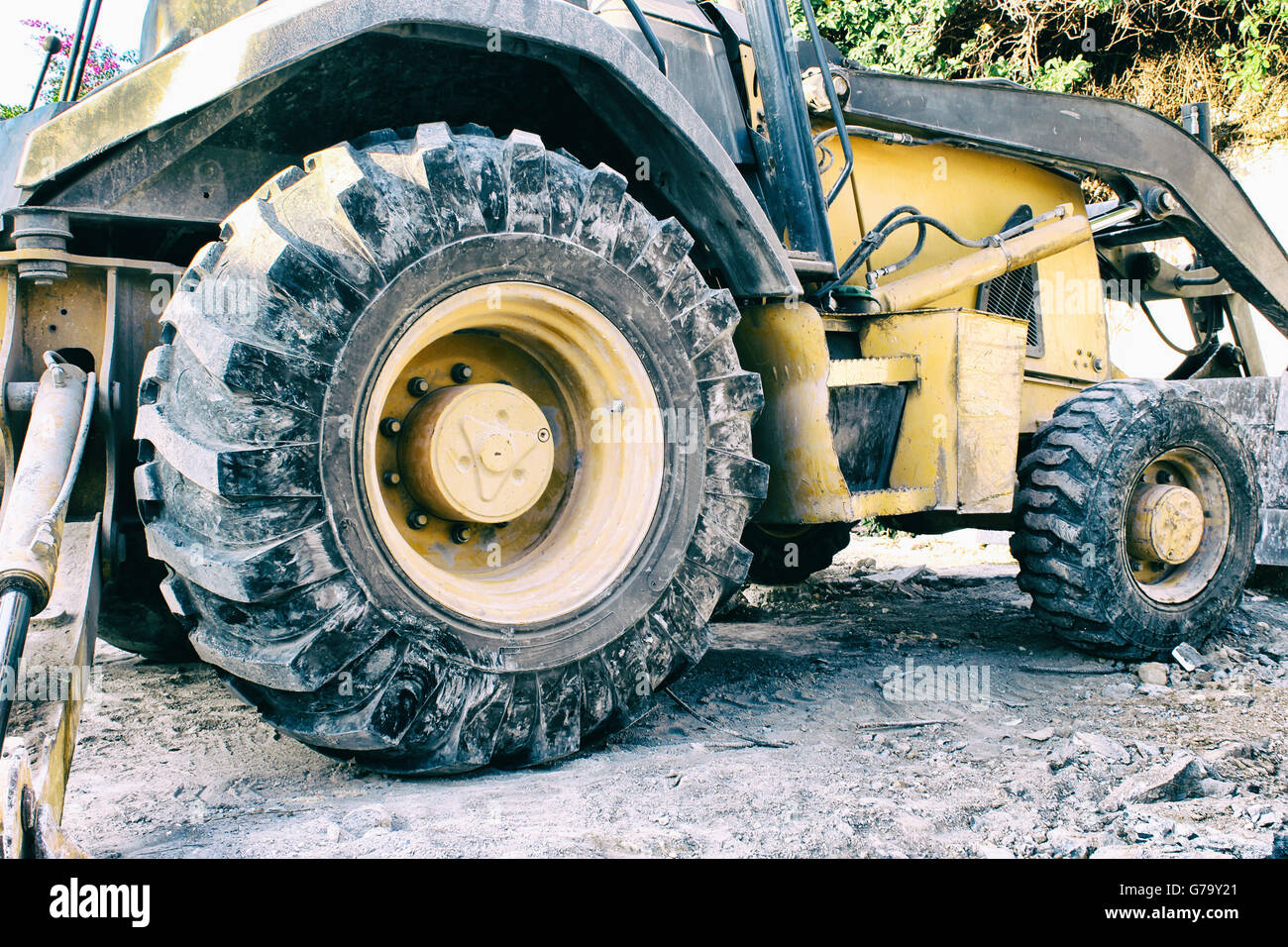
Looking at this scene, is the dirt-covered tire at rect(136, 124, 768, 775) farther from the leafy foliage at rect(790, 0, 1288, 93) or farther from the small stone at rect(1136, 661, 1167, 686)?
the leafy foliage at rect(790, 0, 1288, 93)

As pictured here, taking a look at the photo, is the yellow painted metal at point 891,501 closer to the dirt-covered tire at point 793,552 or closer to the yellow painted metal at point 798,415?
the yellow painted metal at point 798,415

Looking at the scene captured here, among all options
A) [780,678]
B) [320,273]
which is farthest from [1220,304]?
[320,273]

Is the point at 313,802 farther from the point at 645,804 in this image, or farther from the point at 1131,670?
the point at 1131,670

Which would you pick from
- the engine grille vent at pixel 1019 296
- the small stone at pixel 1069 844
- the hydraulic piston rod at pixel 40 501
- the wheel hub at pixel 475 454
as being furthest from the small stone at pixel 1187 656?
the hydraulic piston rod at pixel 40 501

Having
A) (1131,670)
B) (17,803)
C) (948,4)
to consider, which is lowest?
(1131,670)

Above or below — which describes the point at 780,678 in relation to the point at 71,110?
below

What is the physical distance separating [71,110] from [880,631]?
12.5 ft

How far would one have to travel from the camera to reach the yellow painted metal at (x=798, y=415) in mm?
3502

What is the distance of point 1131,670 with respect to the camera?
164 inches

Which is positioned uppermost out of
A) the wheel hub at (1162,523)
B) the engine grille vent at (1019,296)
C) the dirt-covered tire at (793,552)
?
the engine grille vent at (1019,296)

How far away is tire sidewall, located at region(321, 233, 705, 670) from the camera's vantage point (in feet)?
7.93

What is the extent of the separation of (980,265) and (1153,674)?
1792 mm

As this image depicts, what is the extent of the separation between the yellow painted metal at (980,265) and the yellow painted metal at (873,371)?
0.29m

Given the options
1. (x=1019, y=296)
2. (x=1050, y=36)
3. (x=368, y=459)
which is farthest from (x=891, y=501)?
(x=1050, y=36)
